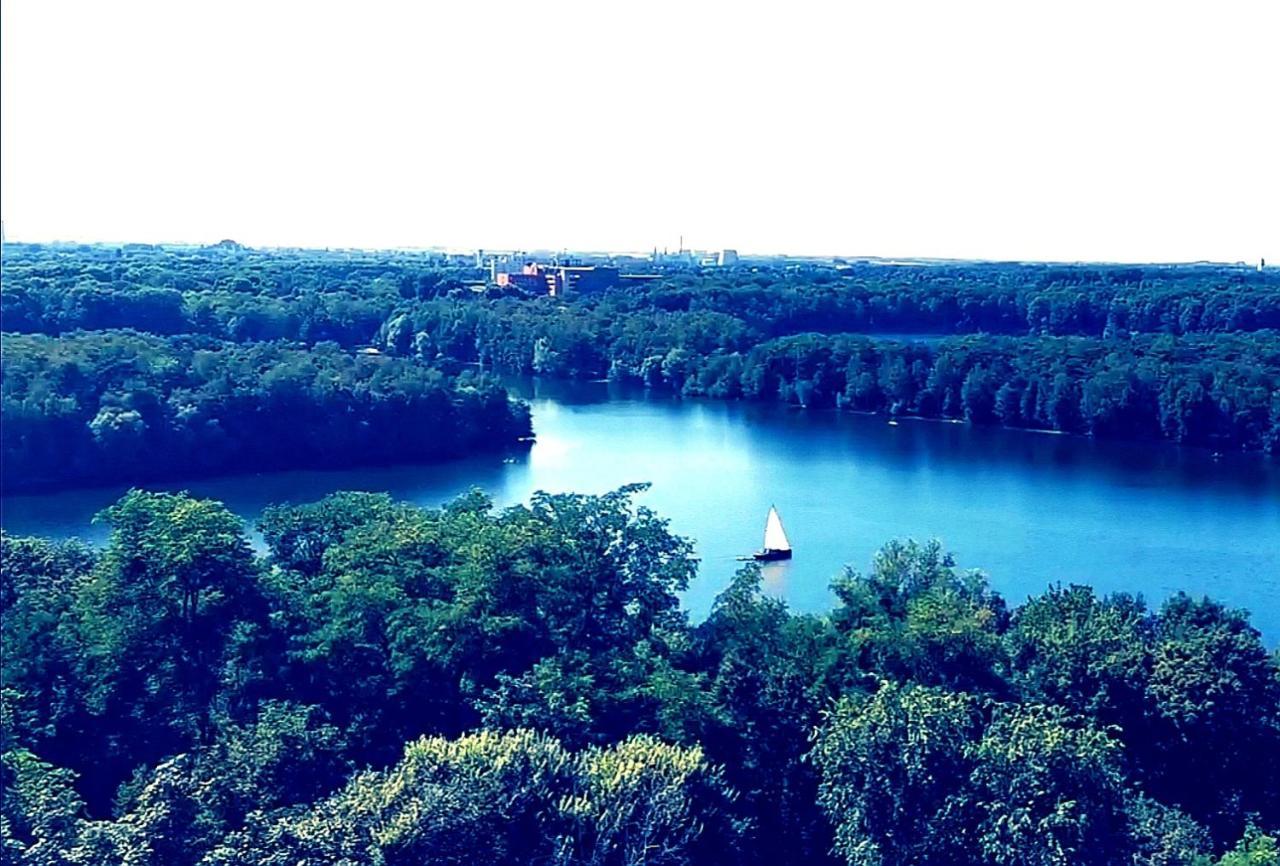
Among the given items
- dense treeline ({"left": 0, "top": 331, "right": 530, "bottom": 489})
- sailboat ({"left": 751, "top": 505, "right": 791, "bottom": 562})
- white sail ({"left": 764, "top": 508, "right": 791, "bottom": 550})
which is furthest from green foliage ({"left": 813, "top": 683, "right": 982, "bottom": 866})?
dense treeline ({"left": 0, "top": 331, "right": 530, "bottom": 489})

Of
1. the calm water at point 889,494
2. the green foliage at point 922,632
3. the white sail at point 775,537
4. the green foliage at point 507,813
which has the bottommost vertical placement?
the calm water at point 889,494

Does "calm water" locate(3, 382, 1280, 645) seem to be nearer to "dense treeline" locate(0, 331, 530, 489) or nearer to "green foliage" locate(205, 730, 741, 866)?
"dense treeline" locate(0, 331, 530, 489)

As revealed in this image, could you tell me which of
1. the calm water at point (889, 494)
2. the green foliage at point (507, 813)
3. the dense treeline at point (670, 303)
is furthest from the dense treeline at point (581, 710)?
the dense treeline at point (670, 303)

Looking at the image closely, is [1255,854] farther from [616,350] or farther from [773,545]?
[616,350]

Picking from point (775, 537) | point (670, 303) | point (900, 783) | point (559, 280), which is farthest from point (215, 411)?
point (559, 280)

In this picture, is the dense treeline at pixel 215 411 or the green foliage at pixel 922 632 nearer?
the green foliage at pixel 922 632

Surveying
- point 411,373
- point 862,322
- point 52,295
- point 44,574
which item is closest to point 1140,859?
point 44,574

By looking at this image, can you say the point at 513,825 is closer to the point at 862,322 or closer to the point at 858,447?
the point at 858,447

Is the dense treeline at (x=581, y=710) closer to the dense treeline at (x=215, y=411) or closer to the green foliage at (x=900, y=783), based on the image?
the green foliage at (x=900, y=783)
